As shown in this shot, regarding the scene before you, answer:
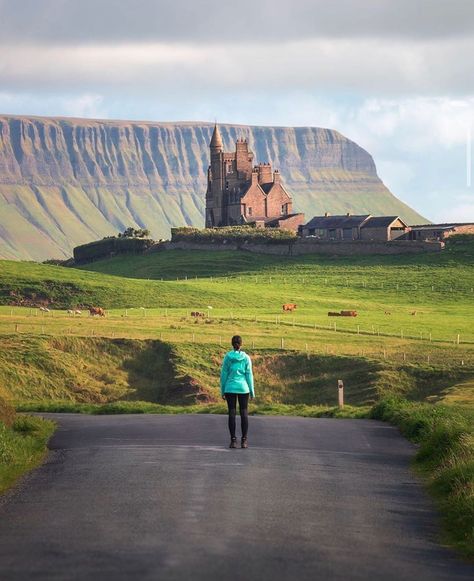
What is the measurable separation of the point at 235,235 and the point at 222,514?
126m

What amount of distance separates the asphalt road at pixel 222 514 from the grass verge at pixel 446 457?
0.27 meters

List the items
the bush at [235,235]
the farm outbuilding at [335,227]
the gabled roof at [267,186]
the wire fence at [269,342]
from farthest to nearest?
the gabled roof at [267,186], the farm outbuilding at [335,227], the bush at [235,235], the wire fence at [269,342]

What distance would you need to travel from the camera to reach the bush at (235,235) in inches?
5394

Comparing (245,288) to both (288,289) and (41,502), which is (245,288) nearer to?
(288,289)

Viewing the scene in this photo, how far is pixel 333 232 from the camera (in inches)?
6078

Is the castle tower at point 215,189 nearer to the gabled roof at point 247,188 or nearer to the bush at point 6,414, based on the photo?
the gabled roof at point 247,188

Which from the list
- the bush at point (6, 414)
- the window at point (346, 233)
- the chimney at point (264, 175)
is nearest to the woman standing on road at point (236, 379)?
the bush at point (6, 414)

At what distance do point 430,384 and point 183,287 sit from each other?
4808cm

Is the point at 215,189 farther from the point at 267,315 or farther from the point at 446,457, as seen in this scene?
the point at 446,457

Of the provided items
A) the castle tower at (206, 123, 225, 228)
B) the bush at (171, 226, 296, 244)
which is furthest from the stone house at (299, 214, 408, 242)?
the castle tower at (206, 123, 225, 228)

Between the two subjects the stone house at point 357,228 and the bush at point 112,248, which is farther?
the bush at point 112,248

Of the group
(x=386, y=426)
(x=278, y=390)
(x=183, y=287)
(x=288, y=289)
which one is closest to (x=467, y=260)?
(x=288, y=289)

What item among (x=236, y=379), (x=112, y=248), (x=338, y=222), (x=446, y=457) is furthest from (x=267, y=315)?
(x=112, y=248)

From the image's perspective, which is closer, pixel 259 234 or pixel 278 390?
pixel 278 390
